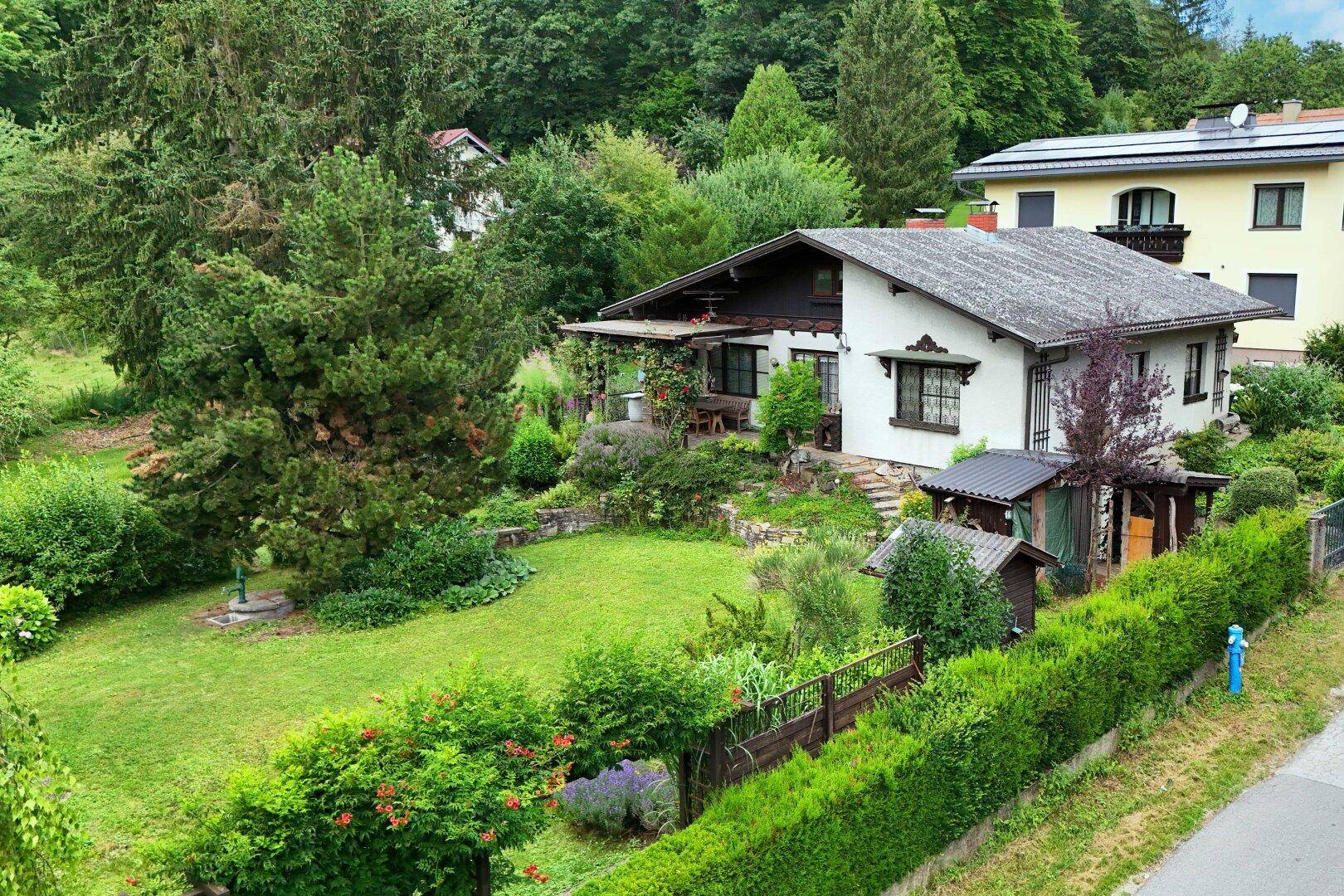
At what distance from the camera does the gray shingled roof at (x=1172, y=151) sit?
32719 millimetres

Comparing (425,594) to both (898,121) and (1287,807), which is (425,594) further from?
(898,121)

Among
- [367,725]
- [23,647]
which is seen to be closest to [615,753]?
[367,725]

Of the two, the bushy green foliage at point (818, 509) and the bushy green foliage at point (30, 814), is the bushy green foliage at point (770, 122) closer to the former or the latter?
the bushy green foliage at point (818, 509)

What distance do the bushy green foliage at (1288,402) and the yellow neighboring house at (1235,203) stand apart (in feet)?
27.2

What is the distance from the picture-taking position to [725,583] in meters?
18.9

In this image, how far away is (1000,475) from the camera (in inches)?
736

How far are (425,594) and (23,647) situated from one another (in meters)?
6.19

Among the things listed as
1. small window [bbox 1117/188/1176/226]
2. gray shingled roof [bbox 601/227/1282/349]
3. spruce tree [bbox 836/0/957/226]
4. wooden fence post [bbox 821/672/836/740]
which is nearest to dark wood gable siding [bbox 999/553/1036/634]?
wooden fence post [bbox 821/672/836/740]

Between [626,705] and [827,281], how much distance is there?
55.3 ft

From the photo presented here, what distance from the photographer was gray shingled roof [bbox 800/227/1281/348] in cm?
2100

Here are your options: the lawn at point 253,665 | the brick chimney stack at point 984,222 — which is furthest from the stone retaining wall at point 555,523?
the brick chimney stack at point 984,222

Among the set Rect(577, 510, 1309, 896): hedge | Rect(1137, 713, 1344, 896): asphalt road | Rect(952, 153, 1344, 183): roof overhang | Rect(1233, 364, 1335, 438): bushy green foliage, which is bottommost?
Rect(1137, 713, 1344, 896): asphalt road

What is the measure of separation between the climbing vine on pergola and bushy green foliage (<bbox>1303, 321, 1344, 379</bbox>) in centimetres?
1681

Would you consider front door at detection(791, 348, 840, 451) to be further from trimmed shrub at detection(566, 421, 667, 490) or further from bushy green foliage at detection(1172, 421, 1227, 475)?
bushy green foliage at detection(1172, 421, 1227, 475)
